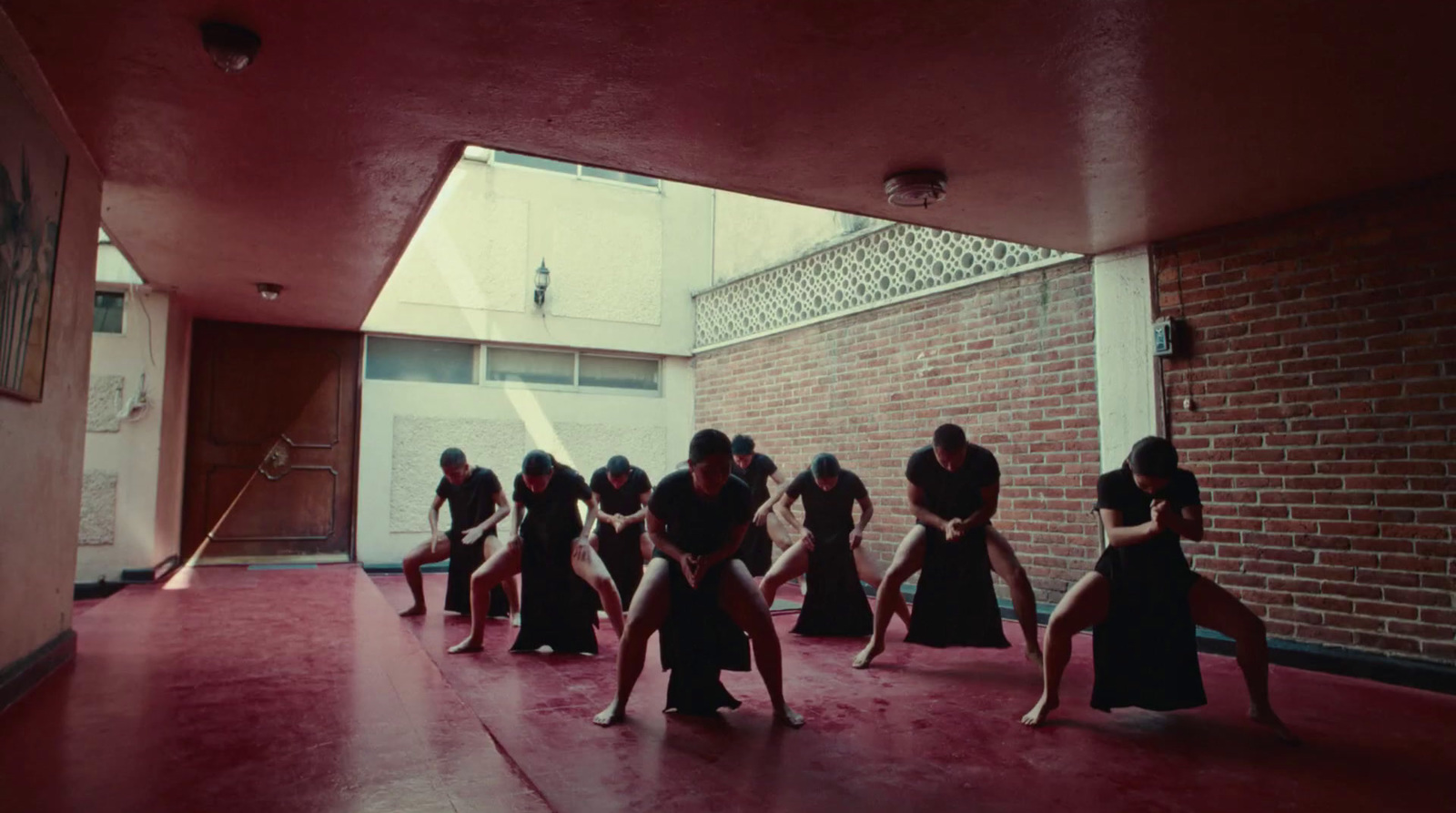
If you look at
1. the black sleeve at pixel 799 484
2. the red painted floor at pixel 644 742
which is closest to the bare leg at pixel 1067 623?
the red painted floor at pixel 644 742

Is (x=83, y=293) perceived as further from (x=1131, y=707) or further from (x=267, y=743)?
(x=1131, y=707)

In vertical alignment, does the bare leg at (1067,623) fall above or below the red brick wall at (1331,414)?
below

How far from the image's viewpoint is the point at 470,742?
341 cm

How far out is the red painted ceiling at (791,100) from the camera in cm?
316

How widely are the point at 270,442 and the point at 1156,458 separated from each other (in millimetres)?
9341

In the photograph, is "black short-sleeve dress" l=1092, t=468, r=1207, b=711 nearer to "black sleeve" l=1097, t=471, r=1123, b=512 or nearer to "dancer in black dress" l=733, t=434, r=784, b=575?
"black sleeve" l=1097, t=471, r=1123, b=512

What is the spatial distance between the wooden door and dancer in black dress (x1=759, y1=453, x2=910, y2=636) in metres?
6.27

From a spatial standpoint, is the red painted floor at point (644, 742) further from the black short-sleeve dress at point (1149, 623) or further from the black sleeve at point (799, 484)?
the black sleeve at point (799, 484)

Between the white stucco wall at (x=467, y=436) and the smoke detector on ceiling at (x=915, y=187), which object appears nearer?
the smoke detector on ceiling at (x=915, y=187)

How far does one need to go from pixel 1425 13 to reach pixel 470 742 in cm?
452

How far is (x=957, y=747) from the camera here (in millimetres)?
3471

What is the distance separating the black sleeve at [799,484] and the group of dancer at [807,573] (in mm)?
13

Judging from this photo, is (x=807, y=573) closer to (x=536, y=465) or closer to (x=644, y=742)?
(x=536, y=465)

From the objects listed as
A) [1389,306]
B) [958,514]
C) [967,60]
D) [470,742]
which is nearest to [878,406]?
[958,514]
